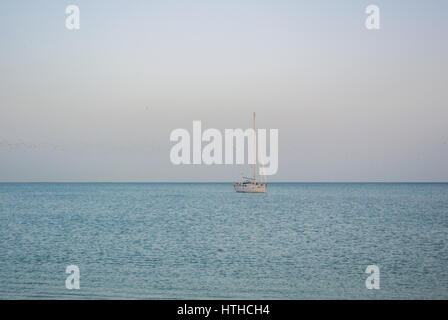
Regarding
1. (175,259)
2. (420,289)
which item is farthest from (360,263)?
(175,259)

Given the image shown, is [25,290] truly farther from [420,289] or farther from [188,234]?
[188,234]

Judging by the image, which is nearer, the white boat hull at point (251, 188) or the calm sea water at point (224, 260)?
the calm sea water at point (224, 260)

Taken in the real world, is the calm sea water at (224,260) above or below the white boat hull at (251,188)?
below

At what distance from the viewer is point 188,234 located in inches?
1508

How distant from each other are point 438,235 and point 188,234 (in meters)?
19.6

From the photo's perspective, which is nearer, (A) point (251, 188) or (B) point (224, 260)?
(B) point (224, 260)

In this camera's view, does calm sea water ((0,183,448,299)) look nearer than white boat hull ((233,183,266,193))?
Yes

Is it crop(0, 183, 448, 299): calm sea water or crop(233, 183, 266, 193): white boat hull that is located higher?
crop(233, 183, 266, 193): white boat hull

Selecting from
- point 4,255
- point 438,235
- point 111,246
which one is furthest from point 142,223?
point 438,235

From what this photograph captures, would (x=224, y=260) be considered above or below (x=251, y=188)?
below

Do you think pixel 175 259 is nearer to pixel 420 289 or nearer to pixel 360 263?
pixel 360 263
